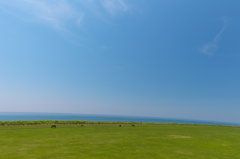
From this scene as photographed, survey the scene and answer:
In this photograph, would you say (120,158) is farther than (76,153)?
No

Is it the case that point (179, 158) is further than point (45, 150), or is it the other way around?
point (45, 150)

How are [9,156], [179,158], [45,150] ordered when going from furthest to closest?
[45,150] → [179,158] → [9,156]

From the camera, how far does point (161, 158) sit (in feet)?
48.3

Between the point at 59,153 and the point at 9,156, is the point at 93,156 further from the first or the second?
the point at 9,156

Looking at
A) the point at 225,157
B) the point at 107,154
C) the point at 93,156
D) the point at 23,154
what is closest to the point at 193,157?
the point at 225,157

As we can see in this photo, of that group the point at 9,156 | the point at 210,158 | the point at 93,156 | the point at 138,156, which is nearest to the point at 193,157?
the point at 210,158

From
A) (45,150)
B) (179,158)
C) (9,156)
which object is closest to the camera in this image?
(9,156)

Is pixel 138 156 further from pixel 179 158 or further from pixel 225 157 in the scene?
pixel 225 157

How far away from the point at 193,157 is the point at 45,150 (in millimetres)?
17147

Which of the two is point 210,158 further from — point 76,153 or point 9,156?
point 9,156

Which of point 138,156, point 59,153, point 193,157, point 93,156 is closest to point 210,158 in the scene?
point 193,157

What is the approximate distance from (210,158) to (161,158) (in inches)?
230

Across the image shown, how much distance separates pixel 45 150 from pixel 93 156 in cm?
617

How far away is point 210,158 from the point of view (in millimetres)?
15547
